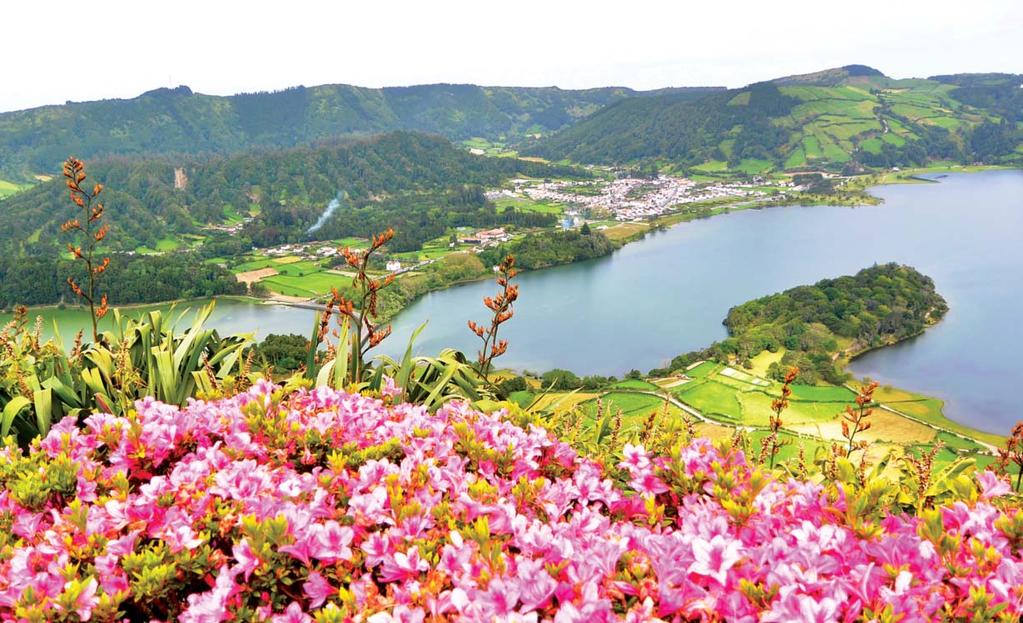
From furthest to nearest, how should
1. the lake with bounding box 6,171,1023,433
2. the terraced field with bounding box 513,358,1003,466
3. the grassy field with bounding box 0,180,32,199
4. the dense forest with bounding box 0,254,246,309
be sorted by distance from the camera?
the grassy field with bounding box 0,180,32,199 < the dense forest with bounding box 0,254,246,309 < the lake with bounding box 6,171,1023,433 < the terraced field with bounding box 513,358,1003,466

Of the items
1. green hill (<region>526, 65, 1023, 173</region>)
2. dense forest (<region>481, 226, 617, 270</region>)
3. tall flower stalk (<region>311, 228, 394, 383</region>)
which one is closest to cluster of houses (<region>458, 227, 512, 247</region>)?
dense forest (<region>481, 226, 617, 270</region>)

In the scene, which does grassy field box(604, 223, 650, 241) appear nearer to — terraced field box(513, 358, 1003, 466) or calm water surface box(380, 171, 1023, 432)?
calm water surface box(380, 171, 1023, 432)

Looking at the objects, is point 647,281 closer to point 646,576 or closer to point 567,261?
point 567,261

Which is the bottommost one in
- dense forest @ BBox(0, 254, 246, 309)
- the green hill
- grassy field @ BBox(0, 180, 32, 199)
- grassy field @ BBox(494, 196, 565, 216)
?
dense forest @ BBox(0, 254, 246, 309)

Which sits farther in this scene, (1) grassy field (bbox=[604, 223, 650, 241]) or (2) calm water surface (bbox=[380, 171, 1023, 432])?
(1) grassy field (bbox=[604, 223, 650, 241])

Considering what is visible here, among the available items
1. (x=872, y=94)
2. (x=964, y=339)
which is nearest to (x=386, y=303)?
(x=964, y=339)

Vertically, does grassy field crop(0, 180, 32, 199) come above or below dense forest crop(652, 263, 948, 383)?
above

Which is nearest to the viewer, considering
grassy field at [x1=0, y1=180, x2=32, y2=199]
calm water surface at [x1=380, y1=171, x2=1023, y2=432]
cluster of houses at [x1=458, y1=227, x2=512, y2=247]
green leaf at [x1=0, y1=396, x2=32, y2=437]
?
green leaf at [x1=0, y1=396, x2=32, y2=437]

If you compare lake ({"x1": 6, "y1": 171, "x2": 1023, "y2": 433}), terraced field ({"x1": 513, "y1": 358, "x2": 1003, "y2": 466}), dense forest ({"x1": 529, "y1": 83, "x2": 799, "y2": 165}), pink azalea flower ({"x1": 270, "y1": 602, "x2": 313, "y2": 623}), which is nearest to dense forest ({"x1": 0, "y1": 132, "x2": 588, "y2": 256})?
lake ({"x1": 6, "y1": 171, "x2": 1023, "y2": 433})
